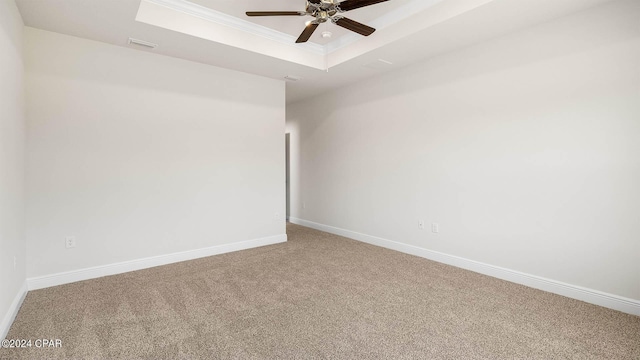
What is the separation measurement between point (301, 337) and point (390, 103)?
11.5 ft

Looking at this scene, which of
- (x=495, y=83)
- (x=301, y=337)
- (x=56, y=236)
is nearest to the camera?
(x=301, y=337)

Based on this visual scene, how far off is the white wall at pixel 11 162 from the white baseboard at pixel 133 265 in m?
0.25

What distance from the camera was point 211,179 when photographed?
4.34 m

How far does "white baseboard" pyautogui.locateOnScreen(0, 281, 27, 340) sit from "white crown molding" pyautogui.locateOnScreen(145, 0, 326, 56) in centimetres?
293

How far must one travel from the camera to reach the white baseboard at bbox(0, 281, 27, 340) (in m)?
2.21

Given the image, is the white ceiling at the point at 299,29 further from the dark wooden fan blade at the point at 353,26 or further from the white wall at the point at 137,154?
the dark wooden fan blade at the point at 353,26

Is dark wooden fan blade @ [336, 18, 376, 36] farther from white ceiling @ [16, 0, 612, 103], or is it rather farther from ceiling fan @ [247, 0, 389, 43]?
white ceiling @ [16, 0, 612, 103]

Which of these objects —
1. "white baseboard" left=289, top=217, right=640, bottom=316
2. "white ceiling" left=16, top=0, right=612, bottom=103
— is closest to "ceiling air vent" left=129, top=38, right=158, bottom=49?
"white ceiling" left=16, top=0, right=612, bottom=103

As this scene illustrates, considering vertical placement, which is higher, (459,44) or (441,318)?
(459,44)

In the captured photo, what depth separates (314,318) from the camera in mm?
2502

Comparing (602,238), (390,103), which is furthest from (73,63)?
(602,238)

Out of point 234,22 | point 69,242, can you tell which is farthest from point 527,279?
point 69,242

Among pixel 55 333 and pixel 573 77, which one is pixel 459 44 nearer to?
pixel 573 77

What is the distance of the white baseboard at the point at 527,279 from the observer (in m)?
2.69
